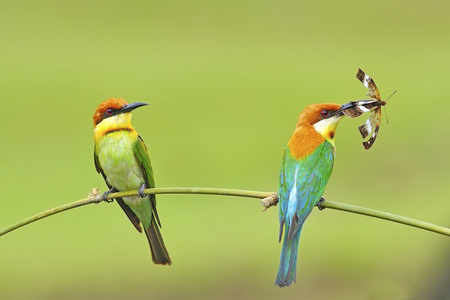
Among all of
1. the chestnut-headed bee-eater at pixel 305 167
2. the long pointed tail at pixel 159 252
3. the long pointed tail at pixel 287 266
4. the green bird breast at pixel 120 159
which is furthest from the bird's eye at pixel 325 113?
the green bird breast at pixel 120 159

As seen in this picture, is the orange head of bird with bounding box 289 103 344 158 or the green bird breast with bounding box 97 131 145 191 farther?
the green bird breast with bounding box 97 131 145 191

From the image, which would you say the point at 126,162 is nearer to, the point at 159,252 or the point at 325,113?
the point at 159,252

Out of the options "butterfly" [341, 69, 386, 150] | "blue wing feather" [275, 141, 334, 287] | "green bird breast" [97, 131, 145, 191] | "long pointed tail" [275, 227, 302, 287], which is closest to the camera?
"butterfly" [341, 69, 386, 150]

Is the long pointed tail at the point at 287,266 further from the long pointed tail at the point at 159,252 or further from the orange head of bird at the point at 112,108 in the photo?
the orange head of bird at the point at 112,108

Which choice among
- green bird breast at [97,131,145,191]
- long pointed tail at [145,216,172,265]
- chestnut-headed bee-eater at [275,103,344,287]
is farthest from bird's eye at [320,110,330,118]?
green bird breast at [97,131,145,191]

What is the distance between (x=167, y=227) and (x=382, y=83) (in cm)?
286

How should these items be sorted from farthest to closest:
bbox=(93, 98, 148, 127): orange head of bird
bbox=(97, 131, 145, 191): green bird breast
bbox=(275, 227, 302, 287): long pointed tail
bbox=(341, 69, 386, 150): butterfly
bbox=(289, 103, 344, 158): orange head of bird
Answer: bbox=(97, 131, 145, 191): green bird breast < bbox=(93, 98, 148, 127): orange head of bird < bbox=(289, 103, 344, 158): orange head of bird < bbox=(275, 227, 302, 287): long pointed tail < bbox=(341, 69, 386, 150): butterfly

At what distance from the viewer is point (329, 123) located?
143 centimetres

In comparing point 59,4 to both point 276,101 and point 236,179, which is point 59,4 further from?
point 236,179

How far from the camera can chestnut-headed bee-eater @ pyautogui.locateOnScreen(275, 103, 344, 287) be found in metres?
1.32

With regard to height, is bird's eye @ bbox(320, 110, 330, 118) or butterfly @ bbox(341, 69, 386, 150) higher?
butterfly @ bbox(341, 69, 386, 150)

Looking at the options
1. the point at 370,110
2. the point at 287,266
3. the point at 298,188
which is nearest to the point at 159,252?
the point at 298,188

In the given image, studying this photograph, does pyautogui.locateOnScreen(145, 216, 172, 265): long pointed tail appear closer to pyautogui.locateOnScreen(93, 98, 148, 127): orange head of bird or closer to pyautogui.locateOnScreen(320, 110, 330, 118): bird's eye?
pyautogui.locateOnScreen(93, 98, 148, 127): orange head of bird

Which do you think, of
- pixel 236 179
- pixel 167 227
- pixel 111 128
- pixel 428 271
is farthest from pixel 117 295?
pixel 111 128
